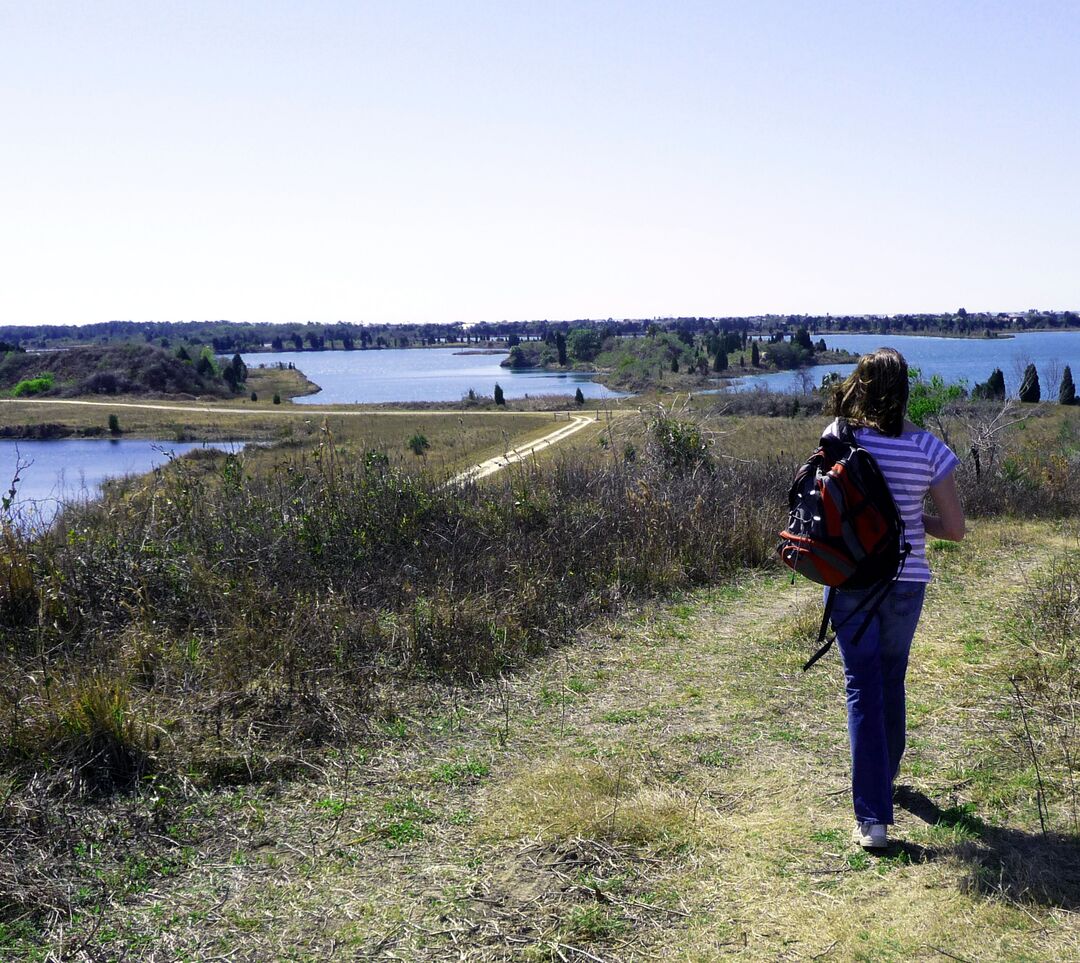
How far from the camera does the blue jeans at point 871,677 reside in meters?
3.50

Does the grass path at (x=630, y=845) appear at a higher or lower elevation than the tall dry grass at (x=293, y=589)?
lower

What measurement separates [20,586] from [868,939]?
5.43 m

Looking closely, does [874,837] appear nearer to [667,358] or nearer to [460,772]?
[460,772]

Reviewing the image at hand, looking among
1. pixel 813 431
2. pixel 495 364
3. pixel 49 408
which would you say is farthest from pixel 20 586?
pixel 495 364

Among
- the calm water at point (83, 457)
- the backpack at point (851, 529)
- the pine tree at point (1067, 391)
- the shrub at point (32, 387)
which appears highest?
the shrub at point (32, 387)

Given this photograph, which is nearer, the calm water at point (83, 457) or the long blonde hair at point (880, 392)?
the long blonde hair at point (880, 392)

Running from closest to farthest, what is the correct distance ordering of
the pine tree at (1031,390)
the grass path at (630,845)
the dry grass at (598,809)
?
the grass path at (630,845) < the dry grass at (598,809) < the pine tree at (1031,390)

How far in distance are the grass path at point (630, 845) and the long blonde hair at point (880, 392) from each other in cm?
153

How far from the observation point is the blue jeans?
11.5 ft

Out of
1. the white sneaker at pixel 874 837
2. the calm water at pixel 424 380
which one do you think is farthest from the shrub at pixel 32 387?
the white sneaker at pixel 874 837

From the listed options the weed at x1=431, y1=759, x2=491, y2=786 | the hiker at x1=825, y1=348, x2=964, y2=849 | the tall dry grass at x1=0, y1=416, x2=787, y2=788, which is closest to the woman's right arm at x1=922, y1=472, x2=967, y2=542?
the hiker at x1=825, y1=348, x2=964, y2=849

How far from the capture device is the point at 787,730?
16.1ft

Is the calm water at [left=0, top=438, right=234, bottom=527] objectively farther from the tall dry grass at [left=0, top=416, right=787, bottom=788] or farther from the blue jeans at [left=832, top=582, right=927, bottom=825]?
the blue jeans at [left=832, top=582, right=927, bottom=825]

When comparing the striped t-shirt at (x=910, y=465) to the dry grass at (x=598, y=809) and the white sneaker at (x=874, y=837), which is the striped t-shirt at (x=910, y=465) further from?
the dry grass at (x=598, y=809)
